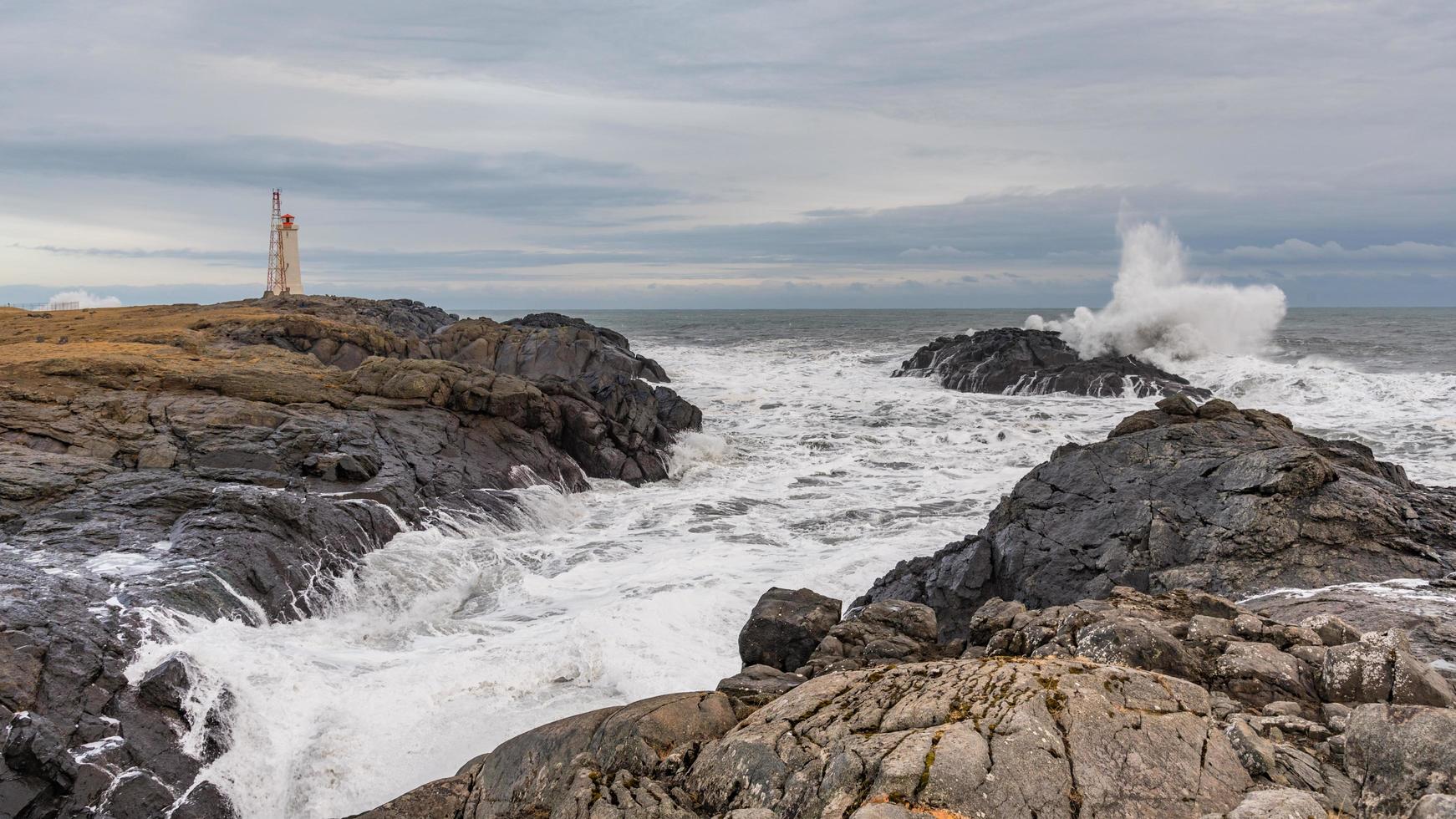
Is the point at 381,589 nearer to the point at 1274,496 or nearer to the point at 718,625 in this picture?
the point at 718,625

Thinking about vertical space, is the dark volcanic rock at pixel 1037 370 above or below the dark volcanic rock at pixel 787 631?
above

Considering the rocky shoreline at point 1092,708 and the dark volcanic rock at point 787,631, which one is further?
the dark volcanic rock at point 787,631

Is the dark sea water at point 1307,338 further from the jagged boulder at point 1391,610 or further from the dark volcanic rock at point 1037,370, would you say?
the jagged boulder at point 1391,610

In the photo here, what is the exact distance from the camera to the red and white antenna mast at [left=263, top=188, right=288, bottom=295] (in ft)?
195

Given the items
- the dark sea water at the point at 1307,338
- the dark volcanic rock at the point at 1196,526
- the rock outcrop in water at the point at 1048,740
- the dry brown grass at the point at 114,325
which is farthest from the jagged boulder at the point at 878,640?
the dark sea water at the point at 1307,338

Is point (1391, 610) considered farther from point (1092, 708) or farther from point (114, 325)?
point (114, 325)

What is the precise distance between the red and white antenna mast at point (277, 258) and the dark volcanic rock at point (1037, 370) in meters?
44.3

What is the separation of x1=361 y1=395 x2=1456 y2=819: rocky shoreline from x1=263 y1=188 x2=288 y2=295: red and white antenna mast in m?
60.0

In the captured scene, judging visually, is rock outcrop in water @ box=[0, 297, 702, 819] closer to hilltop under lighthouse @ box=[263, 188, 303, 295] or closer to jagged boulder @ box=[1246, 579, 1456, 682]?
jagged boulder @ box=[1246, 579, 1456, 682]

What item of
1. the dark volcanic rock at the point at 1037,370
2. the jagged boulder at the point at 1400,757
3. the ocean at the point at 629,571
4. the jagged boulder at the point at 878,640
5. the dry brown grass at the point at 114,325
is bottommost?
the ocean at the point at 629,571

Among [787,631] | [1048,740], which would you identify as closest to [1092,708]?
[1048,740]

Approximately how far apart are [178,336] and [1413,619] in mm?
32585

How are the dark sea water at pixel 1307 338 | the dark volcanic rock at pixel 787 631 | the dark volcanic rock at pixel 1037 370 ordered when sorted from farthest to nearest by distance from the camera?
the dark sea water at pixel 1307 338
the dark volcanic rock at pixel 1037 370
the dark volcanic rock at pixel 787 631

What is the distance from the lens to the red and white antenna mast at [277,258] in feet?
195
